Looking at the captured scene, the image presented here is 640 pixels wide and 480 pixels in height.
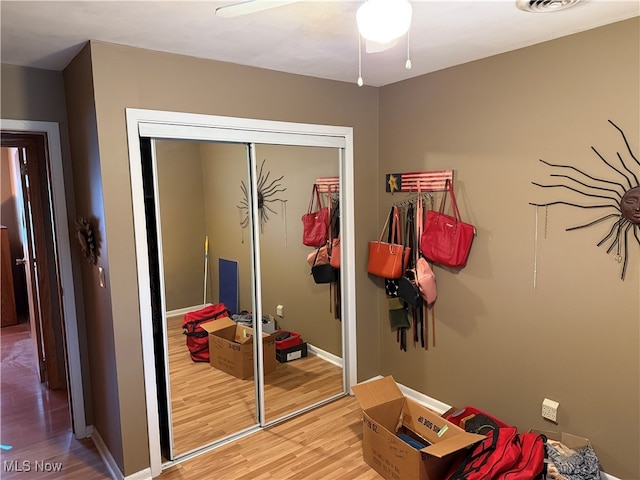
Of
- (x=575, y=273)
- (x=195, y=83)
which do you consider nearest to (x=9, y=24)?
(x=195, y=83)

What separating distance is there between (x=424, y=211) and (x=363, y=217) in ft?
1.61

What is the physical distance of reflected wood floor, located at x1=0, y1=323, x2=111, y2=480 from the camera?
2.53 metres

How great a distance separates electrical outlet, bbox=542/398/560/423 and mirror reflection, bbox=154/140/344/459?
4.62 ft

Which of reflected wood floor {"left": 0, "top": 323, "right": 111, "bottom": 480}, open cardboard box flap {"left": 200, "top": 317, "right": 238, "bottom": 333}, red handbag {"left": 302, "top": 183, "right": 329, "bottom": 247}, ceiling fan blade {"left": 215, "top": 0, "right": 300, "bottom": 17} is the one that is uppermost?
ceiling fan blade {"left": 215, "top": 0, "right": 300, "bottom": 17}

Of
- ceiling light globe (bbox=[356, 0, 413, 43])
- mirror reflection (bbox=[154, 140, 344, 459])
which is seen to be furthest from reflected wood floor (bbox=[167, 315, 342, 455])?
ceiling light globe (bbox=[356, 0, 413, 43])

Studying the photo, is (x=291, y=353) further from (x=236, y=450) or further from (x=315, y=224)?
(x=315, y=224)

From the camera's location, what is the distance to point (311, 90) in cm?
285

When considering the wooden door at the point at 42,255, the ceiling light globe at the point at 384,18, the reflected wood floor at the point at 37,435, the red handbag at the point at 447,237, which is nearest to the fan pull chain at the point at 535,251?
the red handbag at the point at 447,237

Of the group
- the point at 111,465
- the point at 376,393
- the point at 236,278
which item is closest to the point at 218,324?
the point at 236,278

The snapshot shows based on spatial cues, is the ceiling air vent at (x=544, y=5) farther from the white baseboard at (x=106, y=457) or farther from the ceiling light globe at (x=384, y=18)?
the white baseboard at (x=106, y=457)

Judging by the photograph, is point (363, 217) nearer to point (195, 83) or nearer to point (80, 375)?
point (195, 83)

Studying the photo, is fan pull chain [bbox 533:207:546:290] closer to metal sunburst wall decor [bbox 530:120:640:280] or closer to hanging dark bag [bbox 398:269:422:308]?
metal sunburst wall decor [bbox 530:120:640:280]

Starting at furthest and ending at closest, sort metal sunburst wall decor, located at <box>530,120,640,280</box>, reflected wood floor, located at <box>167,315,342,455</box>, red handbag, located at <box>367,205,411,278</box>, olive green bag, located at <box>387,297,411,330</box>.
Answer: olive green bag, located at <box>387,297,411,330</box> < red handbag, located at <box>367,205,411,278</box> < reflected wood floor, located at <box>167,315,342,455</box> < metal sunburst wall decor, located at <box>530,120,640,280</box>

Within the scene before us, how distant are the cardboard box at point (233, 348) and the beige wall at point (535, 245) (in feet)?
4.07
